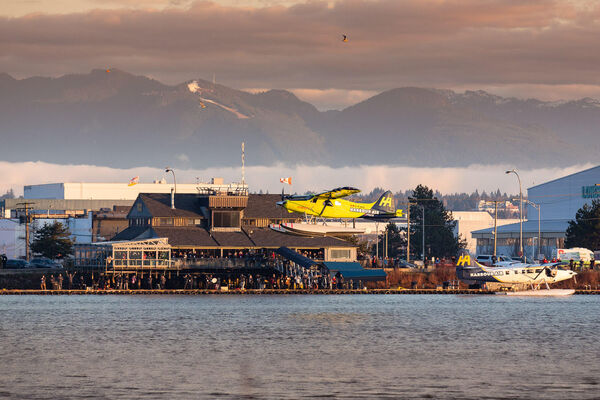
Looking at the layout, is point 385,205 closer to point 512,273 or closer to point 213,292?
point 512,273

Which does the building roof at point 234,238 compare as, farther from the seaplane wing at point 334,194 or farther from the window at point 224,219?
the seaplane wing at point 334,194

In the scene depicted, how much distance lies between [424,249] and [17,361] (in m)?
124

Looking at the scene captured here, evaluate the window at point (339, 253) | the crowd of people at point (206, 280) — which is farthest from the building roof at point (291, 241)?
the crowd of people at point (206, 280)

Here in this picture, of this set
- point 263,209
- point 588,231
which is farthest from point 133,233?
point 588,231

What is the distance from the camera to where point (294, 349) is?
7556 cm

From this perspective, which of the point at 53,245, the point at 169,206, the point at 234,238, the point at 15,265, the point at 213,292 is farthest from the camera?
the point at 53,245

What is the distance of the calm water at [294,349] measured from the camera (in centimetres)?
5659

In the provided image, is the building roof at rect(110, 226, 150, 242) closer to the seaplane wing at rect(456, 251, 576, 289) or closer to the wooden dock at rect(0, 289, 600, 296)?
the wooden dock at rect(0, 289, 600, 296)

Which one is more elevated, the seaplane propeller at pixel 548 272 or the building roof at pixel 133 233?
the building roof at pixel 133 233

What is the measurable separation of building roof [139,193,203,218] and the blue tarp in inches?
893

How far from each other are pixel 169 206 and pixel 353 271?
1202 inches

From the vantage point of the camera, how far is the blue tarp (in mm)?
141000

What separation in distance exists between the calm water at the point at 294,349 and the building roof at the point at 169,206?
3045cm

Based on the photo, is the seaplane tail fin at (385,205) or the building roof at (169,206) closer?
the seaplane tail fin at (385,205)
